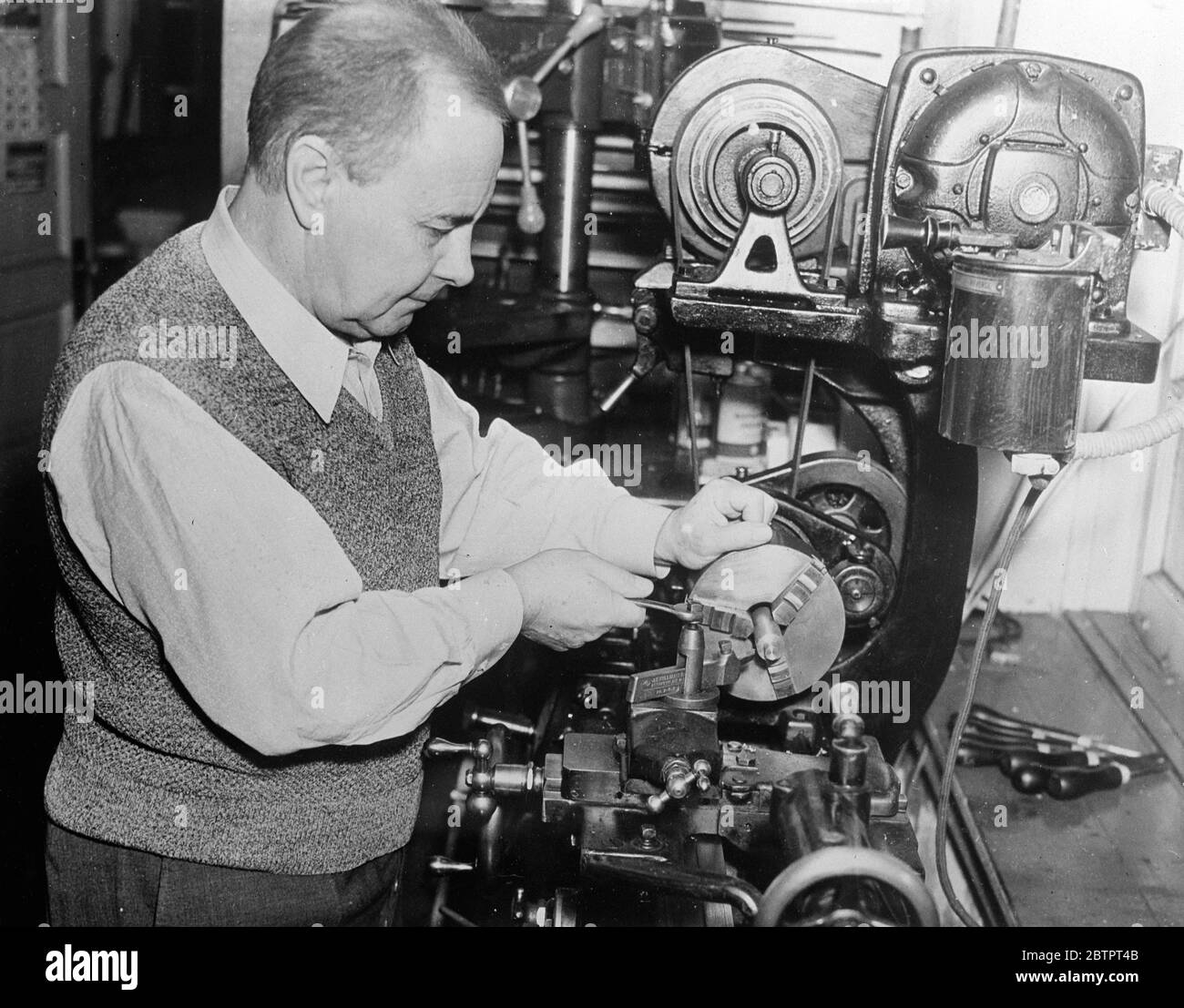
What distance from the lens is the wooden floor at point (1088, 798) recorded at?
173 cm

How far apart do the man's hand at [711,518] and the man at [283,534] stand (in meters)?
0.03

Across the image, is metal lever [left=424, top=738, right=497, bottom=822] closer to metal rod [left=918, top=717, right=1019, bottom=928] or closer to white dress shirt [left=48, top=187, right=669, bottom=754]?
white dress shirt [left=48, top=187, right=669, bottom=754]

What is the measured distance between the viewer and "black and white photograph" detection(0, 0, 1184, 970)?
1166 mm

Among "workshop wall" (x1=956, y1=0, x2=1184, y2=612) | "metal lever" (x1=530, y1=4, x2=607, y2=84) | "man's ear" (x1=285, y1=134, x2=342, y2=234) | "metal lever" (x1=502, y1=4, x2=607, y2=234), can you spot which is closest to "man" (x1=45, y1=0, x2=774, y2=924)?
"man's ear" (x1=285, y1=134, x2=342, y2=234)

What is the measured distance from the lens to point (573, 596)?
136 cm

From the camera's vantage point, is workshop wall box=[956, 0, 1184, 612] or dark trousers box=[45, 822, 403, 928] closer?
dark trousers box=[45, 822, 403, 928]

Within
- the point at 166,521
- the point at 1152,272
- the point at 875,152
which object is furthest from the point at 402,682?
the point at 1152,272

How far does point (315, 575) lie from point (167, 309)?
0.31 metres

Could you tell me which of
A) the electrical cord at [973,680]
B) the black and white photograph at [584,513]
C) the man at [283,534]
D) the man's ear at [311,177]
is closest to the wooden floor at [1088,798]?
the black and white photograph at [584,513]

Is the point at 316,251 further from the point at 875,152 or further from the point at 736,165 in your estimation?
the point at 875,152

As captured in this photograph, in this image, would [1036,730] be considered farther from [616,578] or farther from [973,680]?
[616,578]

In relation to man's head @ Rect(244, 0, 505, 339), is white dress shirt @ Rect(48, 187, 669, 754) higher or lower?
lower

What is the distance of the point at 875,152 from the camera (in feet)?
4.94

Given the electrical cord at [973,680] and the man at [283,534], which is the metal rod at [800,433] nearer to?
the man at [283,534]
